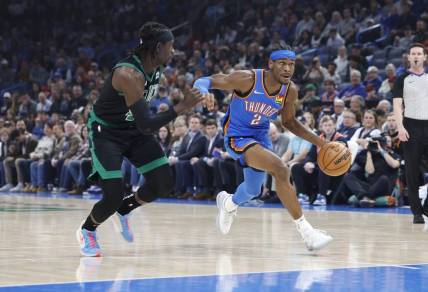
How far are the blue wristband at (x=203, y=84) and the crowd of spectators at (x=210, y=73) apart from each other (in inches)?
193

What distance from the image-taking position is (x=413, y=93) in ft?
31.1

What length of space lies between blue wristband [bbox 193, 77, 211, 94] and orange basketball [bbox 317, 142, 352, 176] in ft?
3.75

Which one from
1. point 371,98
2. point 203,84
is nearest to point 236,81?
point 203,84

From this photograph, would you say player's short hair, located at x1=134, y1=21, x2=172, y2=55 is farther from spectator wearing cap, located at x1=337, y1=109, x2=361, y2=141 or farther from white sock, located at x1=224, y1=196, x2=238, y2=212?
spectator wearing cap, located at x1=337, y1=109, x2=361, y2=141

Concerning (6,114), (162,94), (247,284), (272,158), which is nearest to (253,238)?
(272,158)

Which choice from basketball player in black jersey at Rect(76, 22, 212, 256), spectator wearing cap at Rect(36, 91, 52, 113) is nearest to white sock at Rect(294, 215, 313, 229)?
basketball player in black jersey at Rect(76, 22, 212, 256)

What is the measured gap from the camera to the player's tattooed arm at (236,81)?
7.20m

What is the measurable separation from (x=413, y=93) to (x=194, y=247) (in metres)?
3.44

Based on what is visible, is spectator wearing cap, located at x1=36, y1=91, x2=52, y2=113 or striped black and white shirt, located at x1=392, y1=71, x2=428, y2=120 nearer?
striped black and white shirt, located at x1=392, y1=71, x2=428, y2=120

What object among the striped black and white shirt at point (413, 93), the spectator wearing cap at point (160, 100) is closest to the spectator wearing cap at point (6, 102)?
the spectator wearing cap at point (160, 100)

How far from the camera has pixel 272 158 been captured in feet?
23.1

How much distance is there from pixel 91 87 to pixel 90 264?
16731 millimetres

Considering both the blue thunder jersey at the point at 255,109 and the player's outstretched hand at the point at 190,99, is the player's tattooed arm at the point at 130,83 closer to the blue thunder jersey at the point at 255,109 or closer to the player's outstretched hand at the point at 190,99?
the player's outstretched hand at the point at 190,99

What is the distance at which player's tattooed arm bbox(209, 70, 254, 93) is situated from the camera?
720 centimetres
